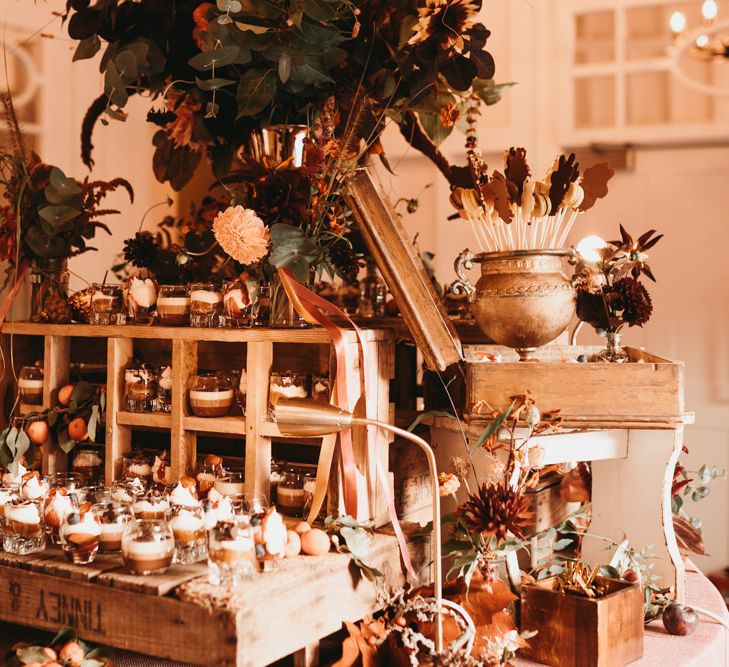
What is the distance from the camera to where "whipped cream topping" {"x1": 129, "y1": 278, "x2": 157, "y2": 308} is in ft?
5.49

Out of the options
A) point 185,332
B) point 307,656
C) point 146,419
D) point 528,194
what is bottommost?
point 307,656

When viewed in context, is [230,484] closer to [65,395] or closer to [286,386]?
[286,386]

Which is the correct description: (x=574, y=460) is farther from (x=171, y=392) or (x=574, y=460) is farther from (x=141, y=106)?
(x=141, y=106)

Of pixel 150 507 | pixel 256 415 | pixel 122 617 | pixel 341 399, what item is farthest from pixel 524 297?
pixel 122 617

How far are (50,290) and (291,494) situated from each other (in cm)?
70

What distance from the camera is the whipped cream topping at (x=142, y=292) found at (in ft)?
5.49

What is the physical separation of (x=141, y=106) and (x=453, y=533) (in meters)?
2.20

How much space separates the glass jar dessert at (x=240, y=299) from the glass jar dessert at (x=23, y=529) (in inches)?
18.4

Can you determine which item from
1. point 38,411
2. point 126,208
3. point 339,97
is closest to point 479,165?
point 339,97

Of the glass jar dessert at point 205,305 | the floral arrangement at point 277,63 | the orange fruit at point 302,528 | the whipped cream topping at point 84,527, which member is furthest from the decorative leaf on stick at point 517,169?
the whipped cream topping at point 84,527

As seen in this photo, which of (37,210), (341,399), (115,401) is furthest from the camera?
(37,210)

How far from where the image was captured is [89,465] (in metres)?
1.73

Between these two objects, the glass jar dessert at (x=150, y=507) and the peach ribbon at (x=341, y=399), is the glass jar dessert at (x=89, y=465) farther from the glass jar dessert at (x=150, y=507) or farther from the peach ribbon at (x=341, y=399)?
the peach ribbon at (x=341, y=399)

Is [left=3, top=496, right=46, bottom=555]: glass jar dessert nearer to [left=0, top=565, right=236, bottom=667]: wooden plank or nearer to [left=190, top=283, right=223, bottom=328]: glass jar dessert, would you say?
[left=0, top=565, right=236, bottom=667]: wooden plank
